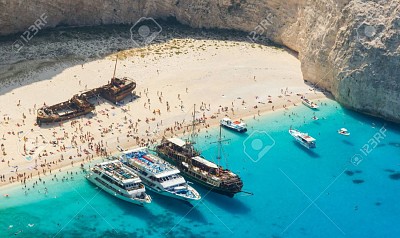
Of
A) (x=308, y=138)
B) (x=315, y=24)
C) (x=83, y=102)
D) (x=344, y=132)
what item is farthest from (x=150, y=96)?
(x=315, y=24)

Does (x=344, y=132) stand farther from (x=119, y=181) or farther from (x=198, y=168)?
(x=119, y=181)

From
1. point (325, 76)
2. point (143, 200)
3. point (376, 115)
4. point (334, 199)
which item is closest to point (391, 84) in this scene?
point (376, 115)

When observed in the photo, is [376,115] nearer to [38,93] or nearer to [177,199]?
[177,199]

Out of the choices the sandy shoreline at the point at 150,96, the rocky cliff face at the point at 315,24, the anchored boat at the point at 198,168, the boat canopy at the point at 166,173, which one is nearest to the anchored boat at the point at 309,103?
the sandy shoreline at the point at 150,96

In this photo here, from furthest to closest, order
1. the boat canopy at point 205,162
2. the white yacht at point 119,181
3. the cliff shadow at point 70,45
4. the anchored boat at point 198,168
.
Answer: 1. the cliff shadow at point 70,45
2. the boat canopy at point 205,162
3. the anchored boat at point 198,168
4. the white yacht at point 119,181

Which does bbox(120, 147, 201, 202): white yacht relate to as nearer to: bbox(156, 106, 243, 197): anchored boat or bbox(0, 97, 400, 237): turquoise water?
bbox(0, 97, 400, 237): turquoise water

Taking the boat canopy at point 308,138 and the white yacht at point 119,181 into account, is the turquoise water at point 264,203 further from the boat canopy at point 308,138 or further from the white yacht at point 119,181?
the boat canopy at point 308,138
